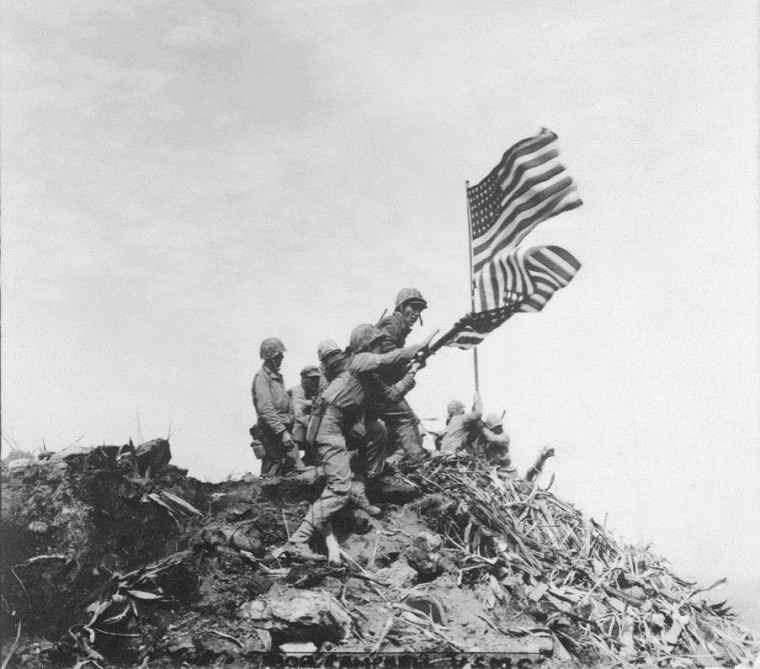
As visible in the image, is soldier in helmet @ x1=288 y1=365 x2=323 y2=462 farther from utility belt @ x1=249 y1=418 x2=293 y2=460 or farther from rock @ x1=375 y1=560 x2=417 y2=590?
rock @ x1=375 y1=560 x2=417 y2=590

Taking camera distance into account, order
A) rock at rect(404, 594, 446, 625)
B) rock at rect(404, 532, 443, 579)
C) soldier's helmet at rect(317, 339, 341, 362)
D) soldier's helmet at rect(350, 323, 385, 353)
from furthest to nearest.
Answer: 1. soldier's helmet at rect(317, 339, 341, 362)
2. soldier's helmet at rect(350, 323, 385, 353)
3. rock at rect(404, 532, 443, 579)
4. rock at rect(404, 594, 446, 625)

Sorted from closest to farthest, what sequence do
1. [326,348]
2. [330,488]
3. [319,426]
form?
1. [330,488]
2. [319,426]
3. [326,348]

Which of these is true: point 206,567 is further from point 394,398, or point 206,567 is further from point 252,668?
point 394,398

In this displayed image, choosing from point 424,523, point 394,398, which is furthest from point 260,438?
point 424,523

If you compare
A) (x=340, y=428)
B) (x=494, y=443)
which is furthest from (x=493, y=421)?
(x=340, y=428)

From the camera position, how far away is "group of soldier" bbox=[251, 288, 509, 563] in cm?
805

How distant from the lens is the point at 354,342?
8.59m

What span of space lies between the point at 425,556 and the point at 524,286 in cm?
396

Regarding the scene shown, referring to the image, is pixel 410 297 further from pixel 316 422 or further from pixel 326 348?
pixel 316 422

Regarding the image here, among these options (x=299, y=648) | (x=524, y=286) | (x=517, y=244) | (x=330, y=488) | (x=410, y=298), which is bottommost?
(x=299, y=648)

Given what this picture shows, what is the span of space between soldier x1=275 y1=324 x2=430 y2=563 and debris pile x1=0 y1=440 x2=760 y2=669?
1.00ft

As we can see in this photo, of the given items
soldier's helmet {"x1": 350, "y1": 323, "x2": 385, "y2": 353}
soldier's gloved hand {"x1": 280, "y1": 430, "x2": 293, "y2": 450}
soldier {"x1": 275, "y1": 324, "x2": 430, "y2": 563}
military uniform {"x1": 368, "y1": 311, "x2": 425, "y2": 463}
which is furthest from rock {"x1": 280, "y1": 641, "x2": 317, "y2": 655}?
soldier's gloved hand {"x1": 280, "y1": 430, "x2": 293, "y2": 450}

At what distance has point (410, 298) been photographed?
9.87 metres

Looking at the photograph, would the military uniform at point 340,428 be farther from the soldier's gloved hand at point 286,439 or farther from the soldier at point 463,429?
the soldier at point 463,429
